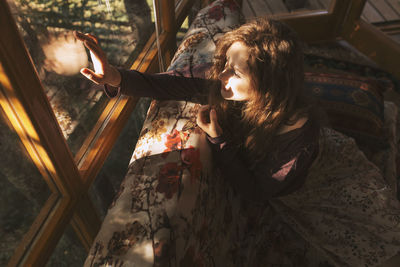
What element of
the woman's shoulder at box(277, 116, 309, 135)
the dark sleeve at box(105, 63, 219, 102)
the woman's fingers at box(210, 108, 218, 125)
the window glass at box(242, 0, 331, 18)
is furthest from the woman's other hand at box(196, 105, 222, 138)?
the window glass at box(242, 0, 331, 18)

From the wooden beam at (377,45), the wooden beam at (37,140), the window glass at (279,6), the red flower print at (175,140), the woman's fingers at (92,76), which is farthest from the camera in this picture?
the window glass at (279,6)

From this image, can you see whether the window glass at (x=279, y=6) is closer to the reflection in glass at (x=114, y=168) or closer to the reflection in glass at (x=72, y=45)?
the reflection in glass at (x=72, y=45)

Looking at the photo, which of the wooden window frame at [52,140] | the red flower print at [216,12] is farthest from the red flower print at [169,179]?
the red flower print at [216,12]

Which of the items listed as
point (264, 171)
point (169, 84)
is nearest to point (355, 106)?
point (264, 171)

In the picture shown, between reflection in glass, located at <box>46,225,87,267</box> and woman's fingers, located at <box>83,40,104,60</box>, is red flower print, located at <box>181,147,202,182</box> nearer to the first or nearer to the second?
woman's fingers, located at <box>83,40,104,60</box>

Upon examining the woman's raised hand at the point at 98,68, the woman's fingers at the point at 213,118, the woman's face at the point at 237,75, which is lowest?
the woman's raised hand at the point at 98,68

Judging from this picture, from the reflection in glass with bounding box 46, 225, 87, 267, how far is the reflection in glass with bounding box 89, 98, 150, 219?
6.2 inches

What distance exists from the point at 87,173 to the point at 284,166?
711 millimetres

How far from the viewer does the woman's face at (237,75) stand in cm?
93

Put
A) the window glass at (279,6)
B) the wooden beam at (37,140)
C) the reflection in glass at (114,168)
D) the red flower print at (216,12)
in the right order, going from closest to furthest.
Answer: the wooden beam at (37,140) → the reflection in glass at (114,168) → the red flower print at (216,12) → the window glass at (279,6)

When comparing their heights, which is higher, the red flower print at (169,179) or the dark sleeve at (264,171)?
the dark sleeve at (264,171)

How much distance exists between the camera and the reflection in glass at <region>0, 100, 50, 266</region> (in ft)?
2.49

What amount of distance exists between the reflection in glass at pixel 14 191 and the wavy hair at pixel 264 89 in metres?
0.67

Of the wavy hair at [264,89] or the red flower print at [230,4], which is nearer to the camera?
the wavy hair at [264,89]
